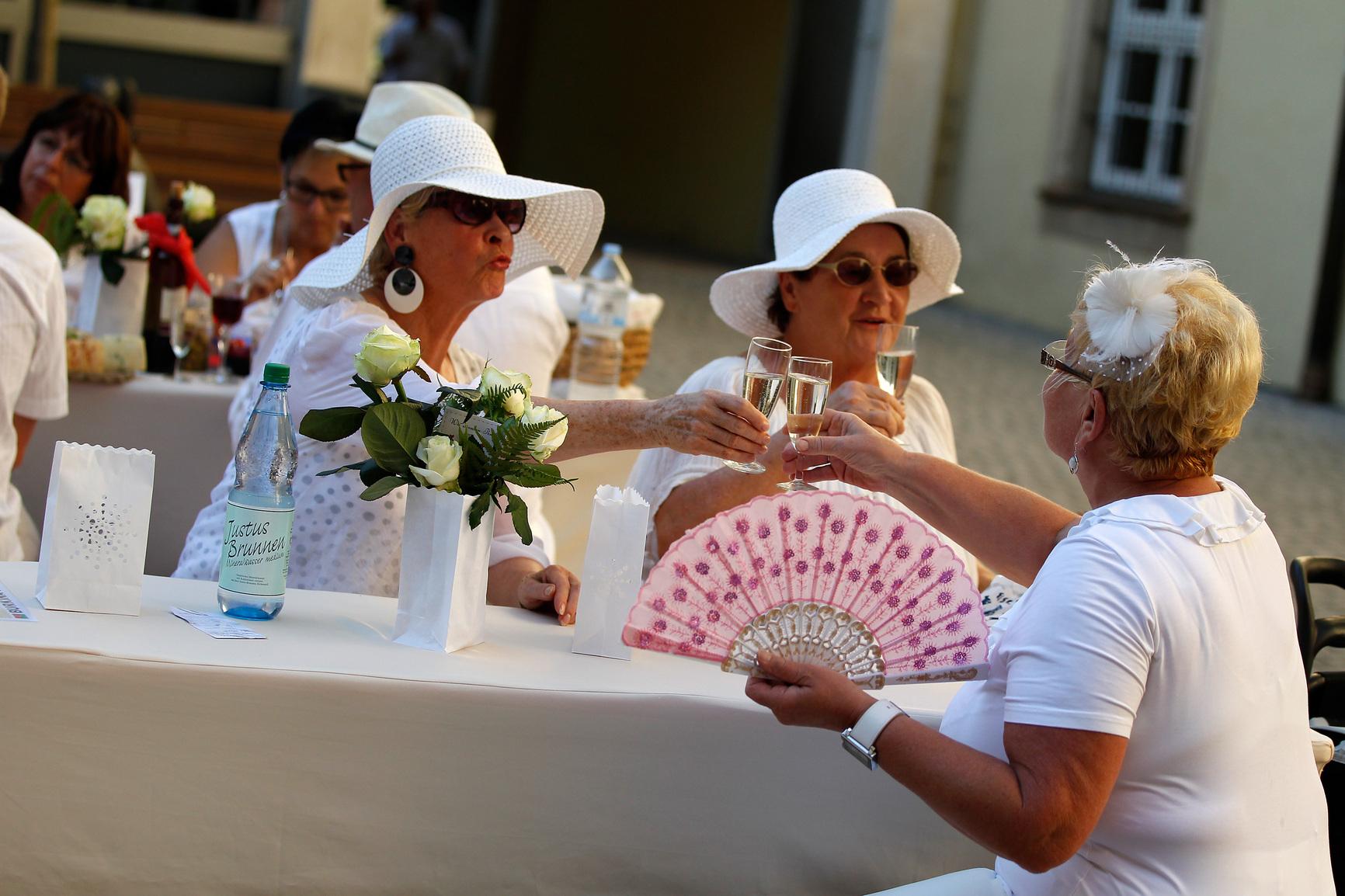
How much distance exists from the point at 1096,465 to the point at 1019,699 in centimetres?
41

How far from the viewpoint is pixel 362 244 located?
2881mm

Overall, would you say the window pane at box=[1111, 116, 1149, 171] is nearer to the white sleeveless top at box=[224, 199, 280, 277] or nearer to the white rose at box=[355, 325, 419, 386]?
the white sleeveless top at box=[224, 199, 280, 277]

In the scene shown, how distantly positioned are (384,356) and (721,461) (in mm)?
1139

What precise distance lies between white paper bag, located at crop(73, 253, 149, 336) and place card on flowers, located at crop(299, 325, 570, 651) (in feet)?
8.55

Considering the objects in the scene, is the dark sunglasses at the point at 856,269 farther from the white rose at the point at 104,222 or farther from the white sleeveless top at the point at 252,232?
the white sleeveless top at the point at 252,232

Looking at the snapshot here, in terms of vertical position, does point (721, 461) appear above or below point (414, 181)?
below

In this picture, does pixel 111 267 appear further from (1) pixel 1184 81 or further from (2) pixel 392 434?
(1) pixel 1184 81

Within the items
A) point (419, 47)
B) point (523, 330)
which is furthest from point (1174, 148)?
point (523, 330)

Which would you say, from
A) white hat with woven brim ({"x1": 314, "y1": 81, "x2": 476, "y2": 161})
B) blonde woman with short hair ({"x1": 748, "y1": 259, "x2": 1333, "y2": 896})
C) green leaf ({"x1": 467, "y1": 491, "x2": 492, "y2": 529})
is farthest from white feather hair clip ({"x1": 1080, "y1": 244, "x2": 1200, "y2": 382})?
white hat with woven brim ({"x1": 314, "y1": 81, "x2": 476, "y2": 161})

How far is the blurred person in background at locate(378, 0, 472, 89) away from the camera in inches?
555

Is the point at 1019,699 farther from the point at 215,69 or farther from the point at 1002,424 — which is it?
the point at 215,69

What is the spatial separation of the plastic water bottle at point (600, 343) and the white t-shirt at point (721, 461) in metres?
1.47

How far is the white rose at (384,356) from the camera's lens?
7.32ft

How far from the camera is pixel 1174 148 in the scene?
1488cm
